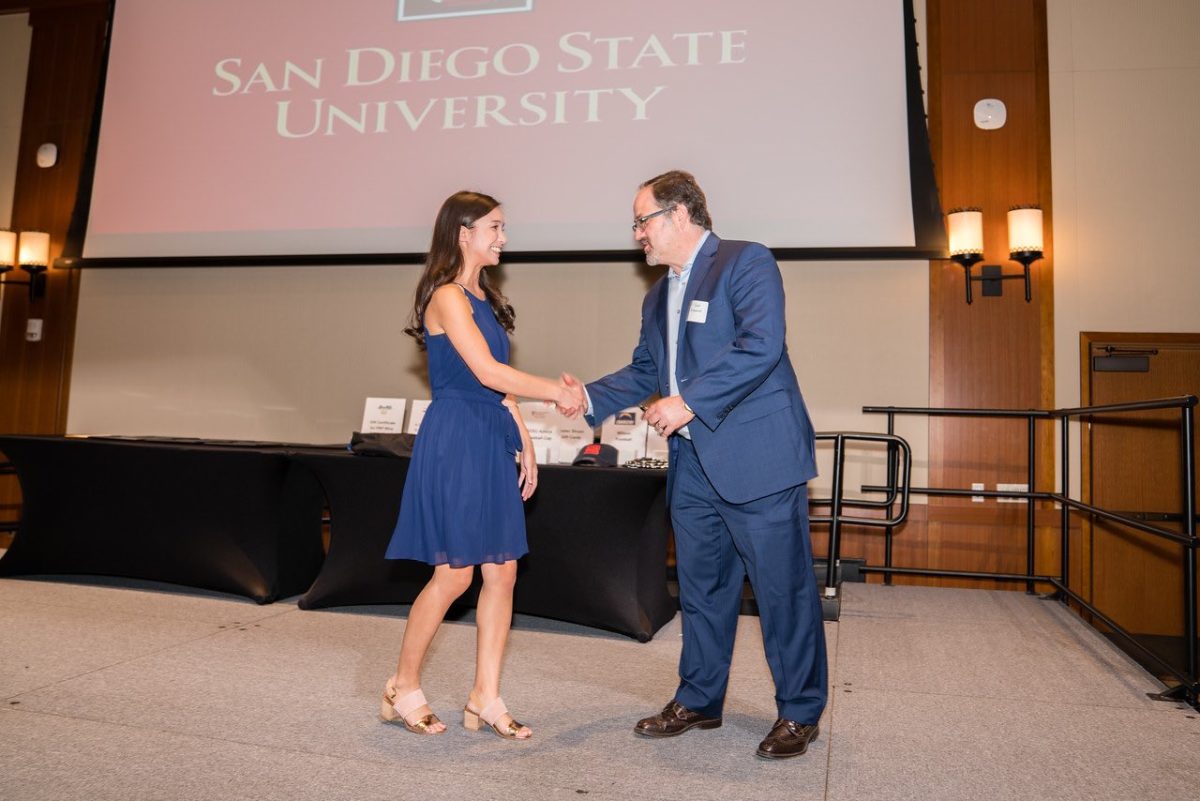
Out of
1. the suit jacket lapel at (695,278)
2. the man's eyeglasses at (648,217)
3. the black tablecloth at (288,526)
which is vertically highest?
the man's eyeglasses at (648,217)

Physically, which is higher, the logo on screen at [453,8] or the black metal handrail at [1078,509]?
the logo on screen at [453,8]

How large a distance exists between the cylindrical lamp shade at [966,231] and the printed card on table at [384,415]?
3.25m

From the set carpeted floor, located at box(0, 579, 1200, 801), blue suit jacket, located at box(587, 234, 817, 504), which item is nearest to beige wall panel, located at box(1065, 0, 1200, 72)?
carpeted floor, located at box(0, 579, 1200, 801)

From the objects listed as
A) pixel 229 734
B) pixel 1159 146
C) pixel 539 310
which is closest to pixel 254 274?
pixel 539 310

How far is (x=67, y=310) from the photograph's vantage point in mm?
5938

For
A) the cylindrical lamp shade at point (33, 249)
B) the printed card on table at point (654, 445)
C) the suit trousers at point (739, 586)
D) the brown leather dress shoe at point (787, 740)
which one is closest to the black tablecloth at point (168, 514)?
the printed card on table at point (654, 445)

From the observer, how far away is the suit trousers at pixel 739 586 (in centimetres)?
215

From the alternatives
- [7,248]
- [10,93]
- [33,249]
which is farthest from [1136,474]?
[10,93]

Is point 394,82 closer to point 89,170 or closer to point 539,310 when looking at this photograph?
point 539,310

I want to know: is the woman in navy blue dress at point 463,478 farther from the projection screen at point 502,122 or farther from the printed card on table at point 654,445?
the projection screen at point 502,122

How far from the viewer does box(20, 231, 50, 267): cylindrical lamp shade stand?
5852 millimetres

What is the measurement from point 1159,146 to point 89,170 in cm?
649

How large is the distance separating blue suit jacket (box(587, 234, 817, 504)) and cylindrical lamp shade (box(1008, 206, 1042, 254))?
302 centimetres

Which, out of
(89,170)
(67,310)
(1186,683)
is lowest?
(1186,683)
